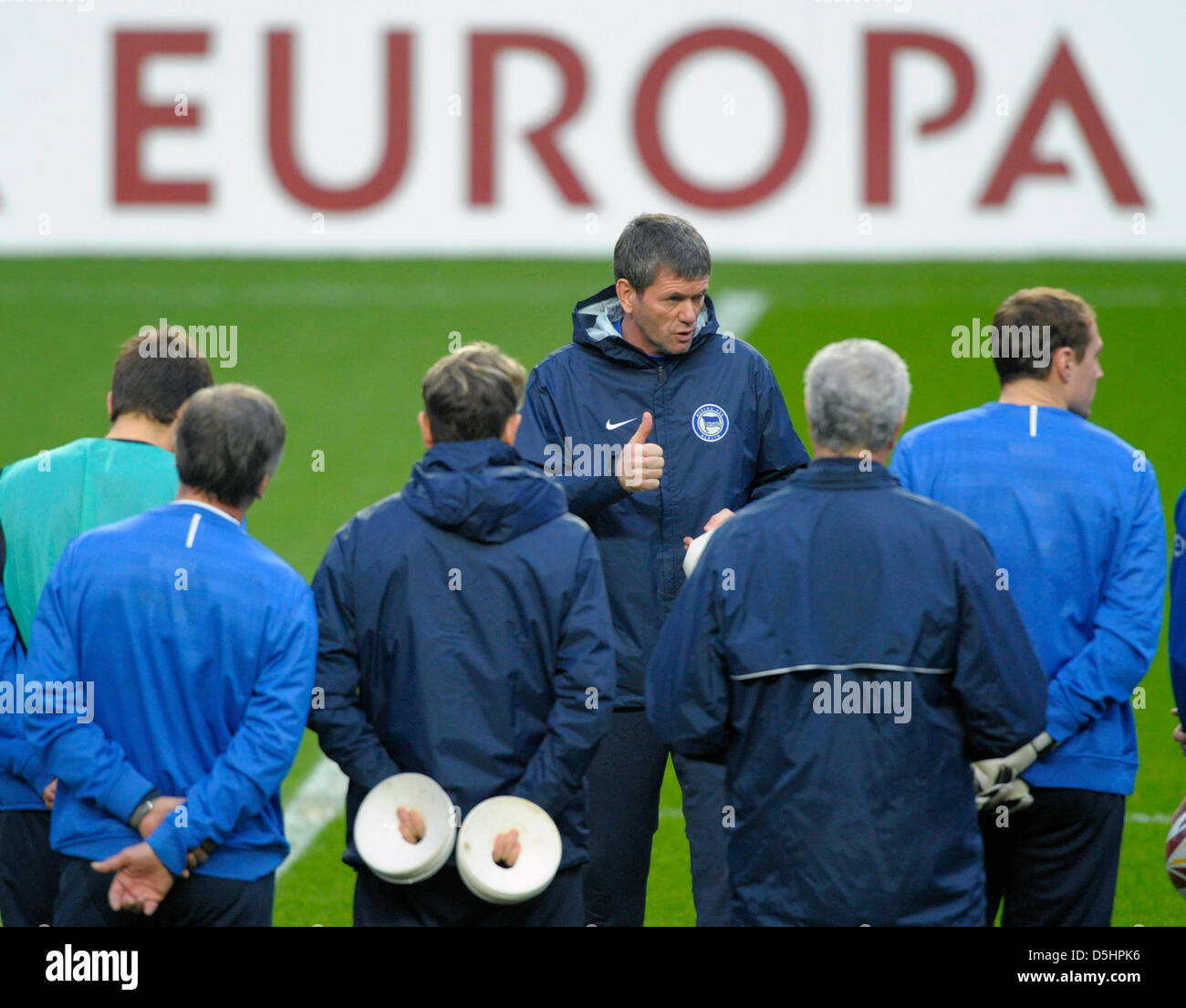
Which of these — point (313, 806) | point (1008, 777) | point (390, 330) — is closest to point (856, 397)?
point (1008, 777)

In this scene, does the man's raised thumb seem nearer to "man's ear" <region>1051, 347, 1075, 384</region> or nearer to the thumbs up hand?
the thumbs up hand

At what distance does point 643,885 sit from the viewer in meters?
4.05

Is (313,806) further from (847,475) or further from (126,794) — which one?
(847,475)

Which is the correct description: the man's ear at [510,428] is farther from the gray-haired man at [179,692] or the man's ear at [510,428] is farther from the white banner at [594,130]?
the white banner at [594,130]

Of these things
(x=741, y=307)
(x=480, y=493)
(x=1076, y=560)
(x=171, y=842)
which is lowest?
(x=171, y=842)

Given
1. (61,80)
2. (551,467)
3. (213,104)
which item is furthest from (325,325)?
(551,467)

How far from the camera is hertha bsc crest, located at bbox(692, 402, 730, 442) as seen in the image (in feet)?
13.4

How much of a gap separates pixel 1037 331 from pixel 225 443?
67.7 inches

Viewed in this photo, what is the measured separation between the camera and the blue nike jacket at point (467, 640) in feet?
10.6

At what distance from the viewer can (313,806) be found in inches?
251

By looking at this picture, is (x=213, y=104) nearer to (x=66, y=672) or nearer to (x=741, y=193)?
(x=741, y=193)

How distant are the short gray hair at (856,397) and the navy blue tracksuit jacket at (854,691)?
6 cm

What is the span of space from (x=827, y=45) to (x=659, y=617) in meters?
14.7

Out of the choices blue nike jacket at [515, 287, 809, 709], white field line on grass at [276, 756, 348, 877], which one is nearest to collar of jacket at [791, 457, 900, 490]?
blue nike jacket at [515, 287, 809, 709]
